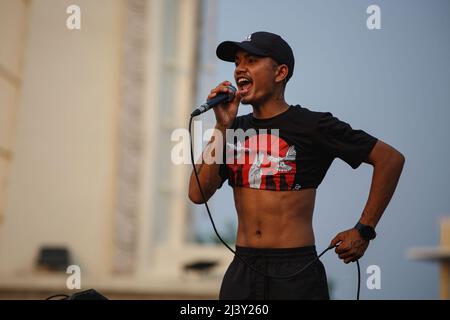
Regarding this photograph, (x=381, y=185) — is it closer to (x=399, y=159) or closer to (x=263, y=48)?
(x=399, y=159)

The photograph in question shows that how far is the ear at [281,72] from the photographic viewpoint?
3627mm

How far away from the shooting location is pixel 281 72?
12.0 feet

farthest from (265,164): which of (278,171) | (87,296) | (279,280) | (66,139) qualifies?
(66,139)

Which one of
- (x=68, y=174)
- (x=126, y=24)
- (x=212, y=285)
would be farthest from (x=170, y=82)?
(x=212, y=285)

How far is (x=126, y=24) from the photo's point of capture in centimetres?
1341

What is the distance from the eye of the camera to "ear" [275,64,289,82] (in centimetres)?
363

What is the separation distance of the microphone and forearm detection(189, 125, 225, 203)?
0.13m

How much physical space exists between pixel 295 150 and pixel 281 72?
37 cm

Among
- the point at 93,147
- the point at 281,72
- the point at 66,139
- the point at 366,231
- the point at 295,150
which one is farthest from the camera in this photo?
the point at 93,147

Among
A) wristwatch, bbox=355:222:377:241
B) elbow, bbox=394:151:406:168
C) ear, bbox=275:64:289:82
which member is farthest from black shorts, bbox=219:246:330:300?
ear, bbox=275:64:289:82

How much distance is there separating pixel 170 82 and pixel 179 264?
3251 millimetres

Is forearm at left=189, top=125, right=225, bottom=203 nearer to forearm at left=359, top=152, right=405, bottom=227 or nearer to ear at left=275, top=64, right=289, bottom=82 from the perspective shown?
ear at left=275, top=64, right=289, bottom=82
